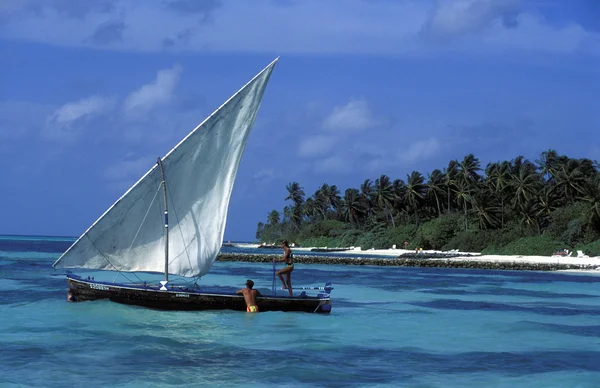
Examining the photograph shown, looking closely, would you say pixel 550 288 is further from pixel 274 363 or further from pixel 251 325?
pixel 274 363

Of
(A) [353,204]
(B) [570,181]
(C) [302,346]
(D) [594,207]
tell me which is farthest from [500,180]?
(C) [302,346]

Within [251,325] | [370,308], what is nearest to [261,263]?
[370,308]

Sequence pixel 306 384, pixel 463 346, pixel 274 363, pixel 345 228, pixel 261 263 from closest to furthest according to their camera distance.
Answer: pixel 306 384 → pixel 274 363 → pixel 463 346 → pixel 261 263 → pixel 345 228

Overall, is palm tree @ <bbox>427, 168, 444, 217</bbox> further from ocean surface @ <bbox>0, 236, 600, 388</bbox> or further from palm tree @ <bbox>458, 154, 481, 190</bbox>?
ocean surface @ <bbox>0, 236, 600, 388</bbox>

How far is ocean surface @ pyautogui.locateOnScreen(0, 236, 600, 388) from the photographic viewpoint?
16141mm

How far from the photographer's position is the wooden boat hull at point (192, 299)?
24781 mm

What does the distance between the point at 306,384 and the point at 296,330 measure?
749 cm

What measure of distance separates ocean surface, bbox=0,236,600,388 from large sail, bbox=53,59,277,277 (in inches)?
74.1

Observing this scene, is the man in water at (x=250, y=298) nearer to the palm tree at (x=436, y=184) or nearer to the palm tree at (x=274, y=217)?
the palm tree at (x=436, y=184)

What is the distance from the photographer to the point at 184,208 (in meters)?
24.6

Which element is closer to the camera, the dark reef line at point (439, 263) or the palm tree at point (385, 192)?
the dark reef line at point (439, 263)

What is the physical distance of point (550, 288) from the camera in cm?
4550

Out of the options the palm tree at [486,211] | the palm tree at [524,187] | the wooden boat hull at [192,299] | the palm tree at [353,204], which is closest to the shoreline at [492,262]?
the palm tree at [524,187]

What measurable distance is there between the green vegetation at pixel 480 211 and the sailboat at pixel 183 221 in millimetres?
55694
